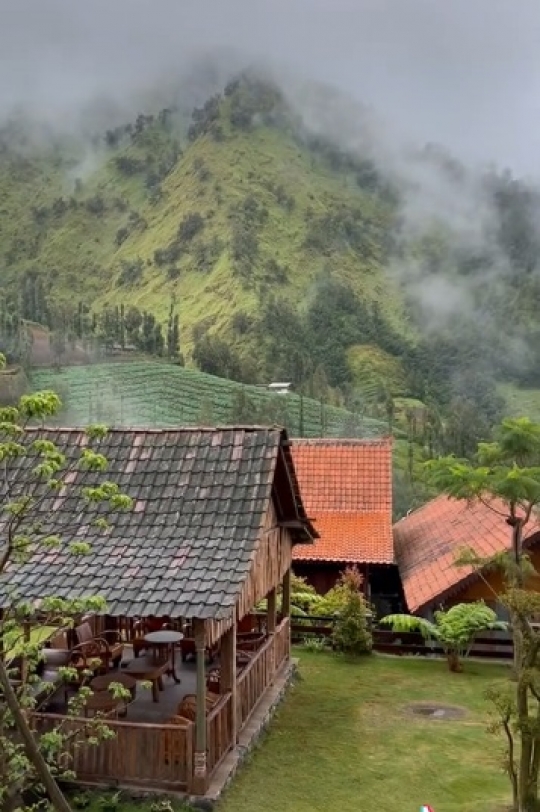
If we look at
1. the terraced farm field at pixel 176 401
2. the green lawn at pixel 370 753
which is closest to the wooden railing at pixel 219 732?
the green lawn at pixel 370 753

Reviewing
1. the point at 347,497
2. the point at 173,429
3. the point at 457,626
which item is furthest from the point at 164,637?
the point at 347,497

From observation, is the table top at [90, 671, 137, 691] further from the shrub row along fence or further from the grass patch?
the shrub row along fence

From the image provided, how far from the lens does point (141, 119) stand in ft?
489

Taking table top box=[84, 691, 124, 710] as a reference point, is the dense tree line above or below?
above

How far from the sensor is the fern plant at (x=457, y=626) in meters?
15.8

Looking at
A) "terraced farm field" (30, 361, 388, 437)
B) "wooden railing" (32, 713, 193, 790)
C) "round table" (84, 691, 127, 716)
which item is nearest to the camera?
"wooden railing" (32, 713, 193, 790)

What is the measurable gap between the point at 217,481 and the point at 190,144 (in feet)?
393

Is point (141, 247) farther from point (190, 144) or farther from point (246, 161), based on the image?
point (190, 144)

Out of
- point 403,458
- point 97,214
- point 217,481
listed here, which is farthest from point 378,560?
point 97,214

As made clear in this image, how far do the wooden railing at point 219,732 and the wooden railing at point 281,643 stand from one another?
3.22 meters

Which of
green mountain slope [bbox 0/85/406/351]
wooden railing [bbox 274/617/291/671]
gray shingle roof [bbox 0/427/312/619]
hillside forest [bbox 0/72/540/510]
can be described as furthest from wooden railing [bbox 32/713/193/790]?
green mountain slope [bbox 0/85/406/351]

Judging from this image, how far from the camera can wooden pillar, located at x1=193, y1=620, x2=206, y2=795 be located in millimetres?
9320

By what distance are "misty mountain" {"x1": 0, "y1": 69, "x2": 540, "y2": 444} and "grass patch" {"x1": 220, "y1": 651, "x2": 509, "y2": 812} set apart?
37.4 m

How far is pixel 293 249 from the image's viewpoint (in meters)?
93.7
